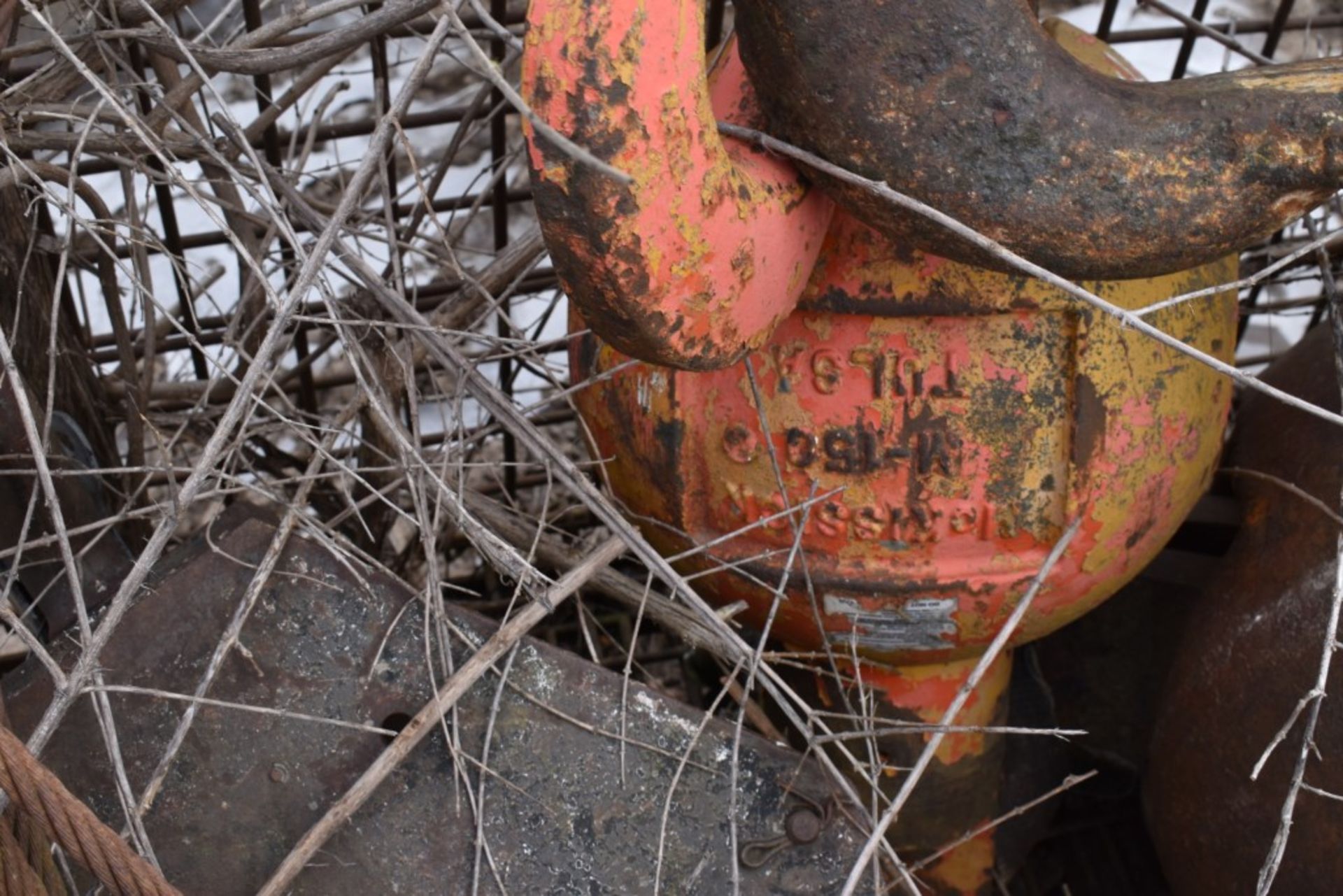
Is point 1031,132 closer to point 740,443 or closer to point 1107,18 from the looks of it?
point 740,443

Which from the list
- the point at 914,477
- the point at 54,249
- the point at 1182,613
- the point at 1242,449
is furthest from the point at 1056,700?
the point at 54,249

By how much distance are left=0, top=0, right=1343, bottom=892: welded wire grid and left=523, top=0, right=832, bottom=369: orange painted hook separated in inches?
2.0

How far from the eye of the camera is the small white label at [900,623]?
1.15 m

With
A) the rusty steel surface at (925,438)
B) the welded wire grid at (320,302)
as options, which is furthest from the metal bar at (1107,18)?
the rusty steel surface at (925,438)

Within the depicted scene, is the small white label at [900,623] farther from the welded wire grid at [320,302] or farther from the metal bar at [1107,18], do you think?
the metal bar at [1107,18]

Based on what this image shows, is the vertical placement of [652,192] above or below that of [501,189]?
above

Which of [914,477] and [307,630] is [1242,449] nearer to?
[914,477]

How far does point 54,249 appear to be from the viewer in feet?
4.15

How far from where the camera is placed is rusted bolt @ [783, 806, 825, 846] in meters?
1.11

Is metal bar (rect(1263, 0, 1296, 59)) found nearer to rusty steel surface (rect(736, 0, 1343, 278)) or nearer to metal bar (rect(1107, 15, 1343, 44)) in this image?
metal bar (rect(1107, 15, 1343, 44))

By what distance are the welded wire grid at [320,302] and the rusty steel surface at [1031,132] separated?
0.25ft

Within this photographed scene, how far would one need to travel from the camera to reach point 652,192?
801mm

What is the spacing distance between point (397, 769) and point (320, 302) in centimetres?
79

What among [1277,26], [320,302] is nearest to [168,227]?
[320,302]
